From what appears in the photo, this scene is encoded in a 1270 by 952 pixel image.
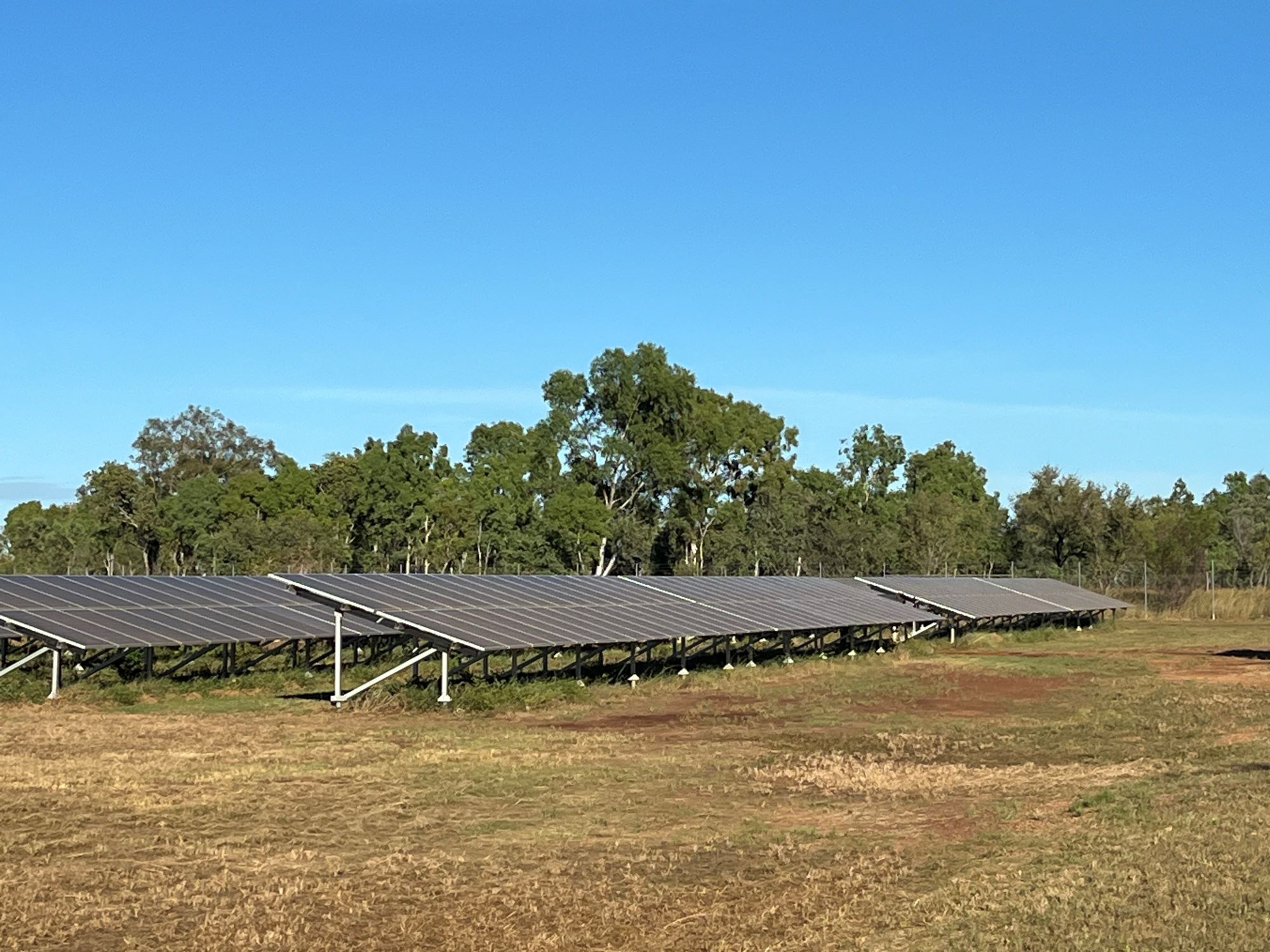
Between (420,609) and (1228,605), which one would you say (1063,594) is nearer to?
(1228,605)

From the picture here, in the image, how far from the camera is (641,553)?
93.2 m

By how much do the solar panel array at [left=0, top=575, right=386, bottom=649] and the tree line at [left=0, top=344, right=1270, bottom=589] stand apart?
41966 millimetres

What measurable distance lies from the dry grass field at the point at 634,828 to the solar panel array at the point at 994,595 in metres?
27.8

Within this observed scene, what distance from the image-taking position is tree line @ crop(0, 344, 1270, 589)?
298 feet

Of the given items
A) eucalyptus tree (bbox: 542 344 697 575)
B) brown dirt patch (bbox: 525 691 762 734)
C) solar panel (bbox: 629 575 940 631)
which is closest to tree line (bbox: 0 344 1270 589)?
eucalyptus tree (bbox: 542 344 697 575)

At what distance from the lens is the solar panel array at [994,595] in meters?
58.5

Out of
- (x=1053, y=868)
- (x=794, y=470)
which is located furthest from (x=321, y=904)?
(x=794, y=470)

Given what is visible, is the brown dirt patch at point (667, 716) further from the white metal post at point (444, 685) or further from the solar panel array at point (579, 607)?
the white metal post at point (444, 685)

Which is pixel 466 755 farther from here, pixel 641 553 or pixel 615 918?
pixel 641 553

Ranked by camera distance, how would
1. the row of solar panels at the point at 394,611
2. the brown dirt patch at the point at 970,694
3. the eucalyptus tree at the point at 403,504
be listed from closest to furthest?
the brown dirt patch at the point at 970,694 < the row of solar panels at the point at 394,611 < the eucalyptus tree at the point at 403,504

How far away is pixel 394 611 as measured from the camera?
3117 centimetres

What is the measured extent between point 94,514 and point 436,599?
68.9 meters

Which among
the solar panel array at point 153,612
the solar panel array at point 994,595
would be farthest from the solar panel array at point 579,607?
the solar panel array at point 994,595

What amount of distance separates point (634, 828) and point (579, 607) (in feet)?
71.2
